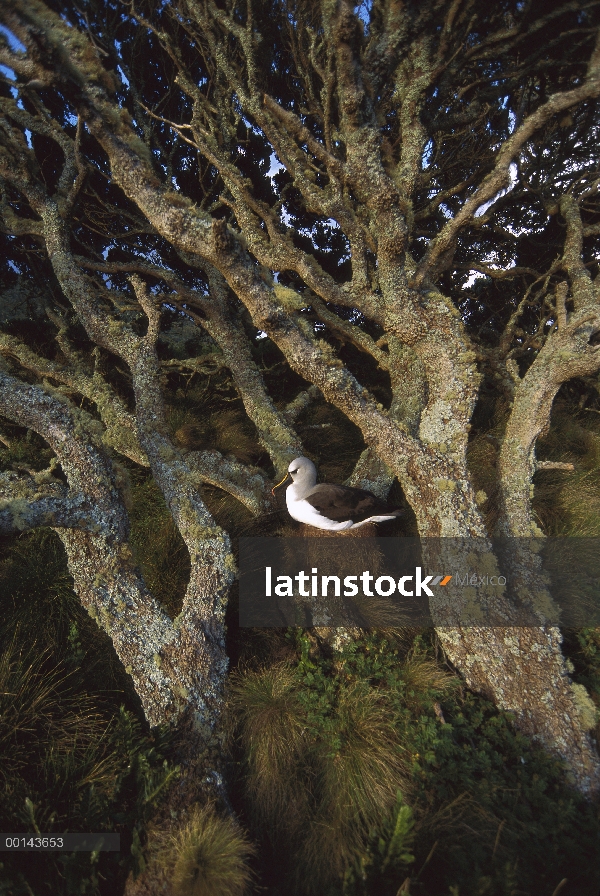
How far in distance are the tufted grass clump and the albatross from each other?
6.10 ft

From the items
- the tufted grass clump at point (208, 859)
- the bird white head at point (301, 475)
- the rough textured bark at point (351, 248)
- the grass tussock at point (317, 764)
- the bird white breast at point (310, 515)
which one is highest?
the rough textured bark at point (351, 248)

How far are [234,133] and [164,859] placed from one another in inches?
234

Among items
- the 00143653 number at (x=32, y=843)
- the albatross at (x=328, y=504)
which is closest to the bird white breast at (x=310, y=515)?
the albatross at (x=328, y=504)

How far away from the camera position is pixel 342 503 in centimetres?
301

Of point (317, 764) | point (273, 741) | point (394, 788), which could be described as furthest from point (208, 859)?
point (394, 788)

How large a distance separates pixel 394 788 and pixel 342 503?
1828 millimetres

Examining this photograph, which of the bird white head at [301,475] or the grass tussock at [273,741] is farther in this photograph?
the bird white head at [301,475]

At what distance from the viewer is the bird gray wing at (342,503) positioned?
2990 millimetres

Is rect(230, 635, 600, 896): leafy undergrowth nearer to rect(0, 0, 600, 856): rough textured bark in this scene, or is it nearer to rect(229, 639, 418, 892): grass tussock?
rect(229, 639, 418, 892): grass tussock

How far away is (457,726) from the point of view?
2.69 m

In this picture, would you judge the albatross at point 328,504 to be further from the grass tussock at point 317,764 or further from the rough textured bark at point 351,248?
the grass tussock at point 317,764

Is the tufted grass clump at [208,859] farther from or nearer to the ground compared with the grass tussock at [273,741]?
nearer to the ground

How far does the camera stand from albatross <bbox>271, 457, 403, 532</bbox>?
118 inches

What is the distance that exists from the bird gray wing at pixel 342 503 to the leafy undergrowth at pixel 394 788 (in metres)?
1.05
